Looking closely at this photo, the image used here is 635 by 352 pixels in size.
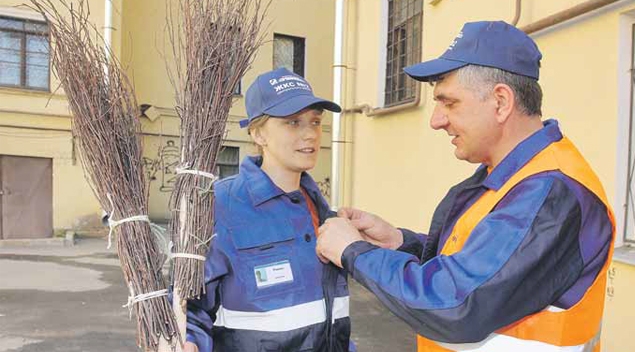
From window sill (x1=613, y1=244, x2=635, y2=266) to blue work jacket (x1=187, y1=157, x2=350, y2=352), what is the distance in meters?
2.44

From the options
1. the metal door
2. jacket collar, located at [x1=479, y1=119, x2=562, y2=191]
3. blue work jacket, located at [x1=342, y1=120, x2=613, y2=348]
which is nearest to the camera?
blue work jacket, located at [x1=342, y1=120, x2=613, y2=348]

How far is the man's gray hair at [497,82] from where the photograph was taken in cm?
125

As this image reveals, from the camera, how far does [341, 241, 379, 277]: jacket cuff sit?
4.18ft

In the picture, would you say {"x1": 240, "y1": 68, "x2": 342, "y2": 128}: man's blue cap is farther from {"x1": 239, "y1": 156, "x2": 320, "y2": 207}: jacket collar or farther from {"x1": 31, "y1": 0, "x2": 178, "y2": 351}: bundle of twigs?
{"x1": 31, "y1": 0, "x2": 178, "y2": 351}: bundle of twigs

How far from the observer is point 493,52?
124 centimetres

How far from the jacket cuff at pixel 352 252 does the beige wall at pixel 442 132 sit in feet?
9.29

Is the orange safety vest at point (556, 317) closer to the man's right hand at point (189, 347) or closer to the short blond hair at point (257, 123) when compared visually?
the man's right hand at point (189, 347)

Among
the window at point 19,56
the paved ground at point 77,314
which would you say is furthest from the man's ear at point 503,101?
the window at point 19,56

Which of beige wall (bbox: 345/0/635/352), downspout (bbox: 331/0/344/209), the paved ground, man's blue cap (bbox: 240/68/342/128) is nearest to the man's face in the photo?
man's blue cap (bbox: 240/68/342/128)

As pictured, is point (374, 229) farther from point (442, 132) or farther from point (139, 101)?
point (139, 101)

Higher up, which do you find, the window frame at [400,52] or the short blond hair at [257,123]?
the window frame at [400,52]

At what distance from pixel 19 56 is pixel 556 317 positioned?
12293mm

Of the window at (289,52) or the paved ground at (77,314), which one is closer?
the paved ground at (77,314)

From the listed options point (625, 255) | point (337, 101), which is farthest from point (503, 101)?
point (337, 101)
